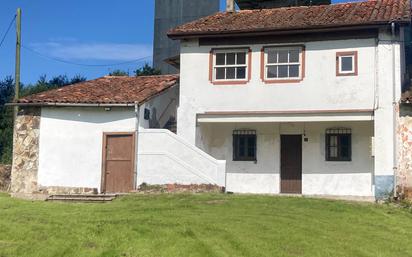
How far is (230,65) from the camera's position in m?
21.0

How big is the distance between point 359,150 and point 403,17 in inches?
204

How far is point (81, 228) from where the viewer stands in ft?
39.2

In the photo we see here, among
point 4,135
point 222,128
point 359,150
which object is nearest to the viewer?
point 359,150

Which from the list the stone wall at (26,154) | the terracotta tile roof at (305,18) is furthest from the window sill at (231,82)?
the stone wall at (26,154)

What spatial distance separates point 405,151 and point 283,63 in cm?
541

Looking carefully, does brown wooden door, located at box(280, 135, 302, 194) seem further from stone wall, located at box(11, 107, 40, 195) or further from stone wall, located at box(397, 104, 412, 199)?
stone wall, located at box(11, 107, 40, 195)

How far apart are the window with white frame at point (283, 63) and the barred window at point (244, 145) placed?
2688mm

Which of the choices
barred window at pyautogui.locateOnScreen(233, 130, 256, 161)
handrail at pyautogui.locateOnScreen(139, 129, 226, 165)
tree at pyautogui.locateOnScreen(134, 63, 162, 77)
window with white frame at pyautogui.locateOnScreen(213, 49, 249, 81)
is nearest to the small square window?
window with white frame at pyautogui.locateOnScreen(213, 49, 249, 81)

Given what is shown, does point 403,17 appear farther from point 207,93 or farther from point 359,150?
point 207,93

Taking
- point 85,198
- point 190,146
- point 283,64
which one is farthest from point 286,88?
point 85,198

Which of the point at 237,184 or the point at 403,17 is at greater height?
the point at 403,17

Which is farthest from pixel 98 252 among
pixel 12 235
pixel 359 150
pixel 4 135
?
pixel 4 135

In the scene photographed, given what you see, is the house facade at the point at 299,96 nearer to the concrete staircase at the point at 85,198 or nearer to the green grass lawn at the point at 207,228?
the green grass lawn at the point at 207,228

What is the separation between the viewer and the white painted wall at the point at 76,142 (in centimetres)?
2031
